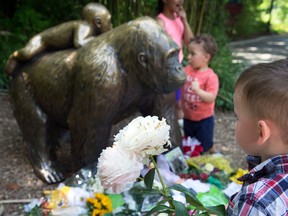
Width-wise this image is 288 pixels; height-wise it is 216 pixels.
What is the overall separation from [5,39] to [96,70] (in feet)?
13.0

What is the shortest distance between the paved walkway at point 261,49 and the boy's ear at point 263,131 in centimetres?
796

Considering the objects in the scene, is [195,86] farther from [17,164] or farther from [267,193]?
[267,193]

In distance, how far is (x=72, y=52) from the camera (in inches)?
117

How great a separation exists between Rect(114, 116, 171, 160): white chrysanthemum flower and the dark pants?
255 centimetres

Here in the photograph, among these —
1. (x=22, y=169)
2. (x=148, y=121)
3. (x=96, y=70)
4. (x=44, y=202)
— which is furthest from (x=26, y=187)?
(x=148, y=121)

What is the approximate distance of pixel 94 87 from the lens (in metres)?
2.64

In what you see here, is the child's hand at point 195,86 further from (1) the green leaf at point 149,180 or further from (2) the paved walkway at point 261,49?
(2) the paved walkway at point 261,49

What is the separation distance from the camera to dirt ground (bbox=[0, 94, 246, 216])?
3006mm

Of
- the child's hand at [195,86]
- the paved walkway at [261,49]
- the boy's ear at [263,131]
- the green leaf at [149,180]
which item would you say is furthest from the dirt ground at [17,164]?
the paved walkway at [261,49]

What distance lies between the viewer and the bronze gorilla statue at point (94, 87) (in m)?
2.63

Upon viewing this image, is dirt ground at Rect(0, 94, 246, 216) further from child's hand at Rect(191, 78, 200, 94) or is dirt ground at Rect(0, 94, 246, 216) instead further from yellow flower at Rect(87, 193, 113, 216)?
child's hand at Rect(191, 78, 200, 94)

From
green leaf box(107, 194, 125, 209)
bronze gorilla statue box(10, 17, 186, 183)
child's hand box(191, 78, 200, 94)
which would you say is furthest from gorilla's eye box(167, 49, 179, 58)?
green leaf box(107, 194, 125, 209)

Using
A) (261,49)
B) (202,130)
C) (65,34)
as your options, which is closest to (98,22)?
(65,34)

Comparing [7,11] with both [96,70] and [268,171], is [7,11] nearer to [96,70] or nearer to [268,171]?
[96,70]
